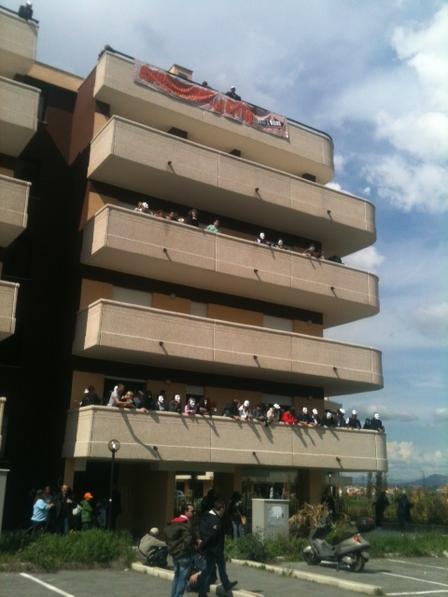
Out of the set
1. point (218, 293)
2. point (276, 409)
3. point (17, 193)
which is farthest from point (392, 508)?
point (17, 193)

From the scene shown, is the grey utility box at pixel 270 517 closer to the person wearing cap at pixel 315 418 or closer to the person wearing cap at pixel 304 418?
the person wearing cap at pixel 304 418

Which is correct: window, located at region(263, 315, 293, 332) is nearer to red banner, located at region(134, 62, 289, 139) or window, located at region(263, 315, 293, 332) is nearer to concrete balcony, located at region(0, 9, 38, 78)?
red banner, located at region(134, 62, 289, 139)

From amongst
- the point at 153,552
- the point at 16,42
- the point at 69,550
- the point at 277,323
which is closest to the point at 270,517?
the point at 153,552

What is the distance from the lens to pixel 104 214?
2352 cm

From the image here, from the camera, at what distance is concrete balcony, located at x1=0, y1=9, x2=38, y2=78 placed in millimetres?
24547

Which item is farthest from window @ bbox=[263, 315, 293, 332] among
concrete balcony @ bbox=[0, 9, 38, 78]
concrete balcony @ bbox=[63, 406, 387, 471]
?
concrete balcony @ bbox=[0, 9, 38, 78]

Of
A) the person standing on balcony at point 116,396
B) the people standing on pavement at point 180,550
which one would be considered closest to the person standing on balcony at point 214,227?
the person standing on balcony at point 116,396

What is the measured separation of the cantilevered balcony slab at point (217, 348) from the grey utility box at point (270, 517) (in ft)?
19.8

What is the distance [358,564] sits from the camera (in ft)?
53.1

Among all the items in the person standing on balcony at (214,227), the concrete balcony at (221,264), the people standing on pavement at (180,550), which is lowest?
the people standing on pavement at (180,550)

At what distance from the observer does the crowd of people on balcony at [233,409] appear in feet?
72.2

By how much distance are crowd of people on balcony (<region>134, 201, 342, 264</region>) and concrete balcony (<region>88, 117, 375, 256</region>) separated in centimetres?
55

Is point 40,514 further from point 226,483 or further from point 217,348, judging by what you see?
point 226,483

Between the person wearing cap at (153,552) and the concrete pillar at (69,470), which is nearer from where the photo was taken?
the person wearing cap at (153,552)
